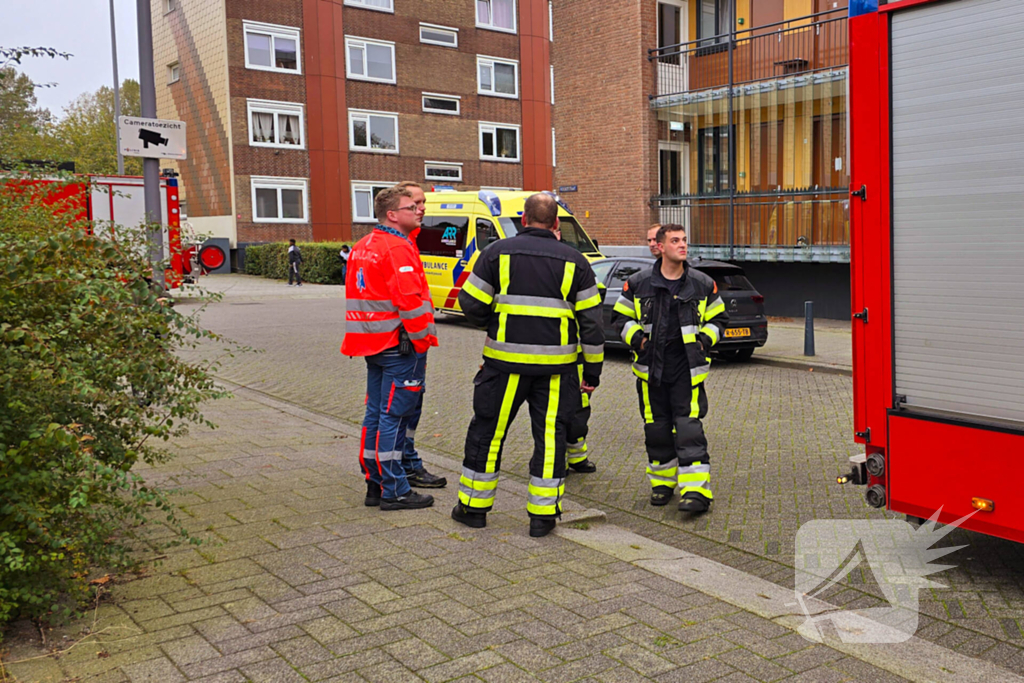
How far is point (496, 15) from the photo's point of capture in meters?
41.2

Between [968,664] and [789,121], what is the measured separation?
17516 mm

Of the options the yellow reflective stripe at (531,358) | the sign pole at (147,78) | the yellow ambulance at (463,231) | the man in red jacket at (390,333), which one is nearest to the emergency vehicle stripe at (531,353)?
the yellow reflective stripe at (531,358)

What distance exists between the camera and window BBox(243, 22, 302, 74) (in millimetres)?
34844

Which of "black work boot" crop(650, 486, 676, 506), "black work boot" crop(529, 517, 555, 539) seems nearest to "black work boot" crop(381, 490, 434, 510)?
"black work boot" crop(529, 517, 555, 539)

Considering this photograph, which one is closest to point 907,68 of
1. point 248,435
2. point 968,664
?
point 968,664

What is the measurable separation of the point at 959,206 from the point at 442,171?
36544 mm

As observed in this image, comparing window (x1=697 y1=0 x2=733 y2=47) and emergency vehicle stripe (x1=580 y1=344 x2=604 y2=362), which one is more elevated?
window (x1=697 y1=0 x2=733 y2=47)

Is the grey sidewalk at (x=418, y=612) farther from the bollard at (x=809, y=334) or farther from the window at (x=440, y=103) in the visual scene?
the window at (x=440, y=103)

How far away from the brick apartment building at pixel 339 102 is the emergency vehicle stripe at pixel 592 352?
103 ft

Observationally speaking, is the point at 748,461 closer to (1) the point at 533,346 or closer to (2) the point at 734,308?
(1) the point at 533,346

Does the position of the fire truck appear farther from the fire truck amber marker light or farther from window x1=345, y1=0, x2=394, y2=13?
window x1=345, y1=0, x2=394, y2=13

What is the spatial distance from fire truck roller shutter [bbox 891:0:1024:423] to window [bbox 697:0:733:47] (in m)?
17.5

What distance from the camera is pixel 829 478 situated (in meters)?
6.77

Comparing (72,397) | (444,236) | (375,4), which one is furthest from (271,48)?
(72,397)
